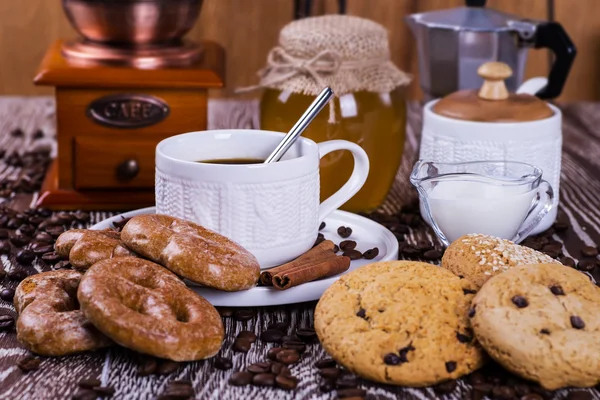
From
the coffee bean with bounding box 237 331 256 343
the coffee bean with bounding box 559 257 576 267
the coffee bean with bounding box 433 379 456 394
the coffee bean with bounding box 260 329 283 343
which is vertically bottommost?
the coffee bean with bounding box 559 257 576 267

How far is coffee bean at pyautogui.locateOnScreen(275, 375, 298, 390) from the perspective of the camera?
0.82m

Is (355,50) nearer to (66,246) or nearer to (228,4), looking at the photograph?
(66,246)

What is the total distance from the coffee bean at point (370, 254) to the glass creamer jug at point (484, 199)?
0.37 ft

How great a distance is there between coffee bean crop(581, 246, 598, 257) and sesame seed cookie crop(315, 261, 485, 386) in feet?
1.29

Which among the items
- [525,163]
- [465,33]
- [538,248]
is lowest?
[538,248]

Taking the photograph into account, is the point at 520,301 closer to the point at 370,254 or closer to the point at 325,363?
the point at 325,363

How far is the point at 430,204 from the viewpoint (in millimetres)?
1185

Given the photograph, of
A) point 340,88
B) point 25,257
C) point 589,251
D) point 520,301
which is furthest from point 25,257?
point 589,251

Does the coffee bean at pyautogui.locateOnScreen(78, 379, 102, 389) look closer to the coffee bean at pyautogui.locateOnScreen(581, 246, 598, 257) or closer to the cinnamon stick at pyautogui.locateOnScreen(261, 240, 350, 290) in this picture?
the cinnamon stick at pyautogui.locateOnScreen(261, 240, 350, 290)

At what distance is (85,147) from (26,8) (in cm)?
137

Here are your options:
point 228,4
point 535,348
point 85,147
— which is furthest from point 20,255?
point 228,4

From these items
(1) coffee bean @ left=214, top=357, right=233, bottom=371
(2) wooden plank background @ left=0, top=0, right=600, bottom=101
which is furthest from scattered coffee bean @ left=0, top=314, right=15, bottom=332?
(2) wooden plank background @ left=0, top=0, right=600, bottom=101

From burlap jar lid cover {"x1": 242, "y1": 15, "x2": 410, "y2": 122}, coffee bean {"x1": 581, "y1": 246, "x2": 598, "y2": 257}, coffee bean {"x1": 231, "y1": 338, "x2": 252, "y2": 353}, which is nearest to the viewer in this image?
coffee bean {"x1": 231, "y1": 338, "x2": 252, "y2": 353}

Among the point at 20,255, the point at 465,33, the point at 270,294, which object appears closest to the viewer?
the point at 270,294
